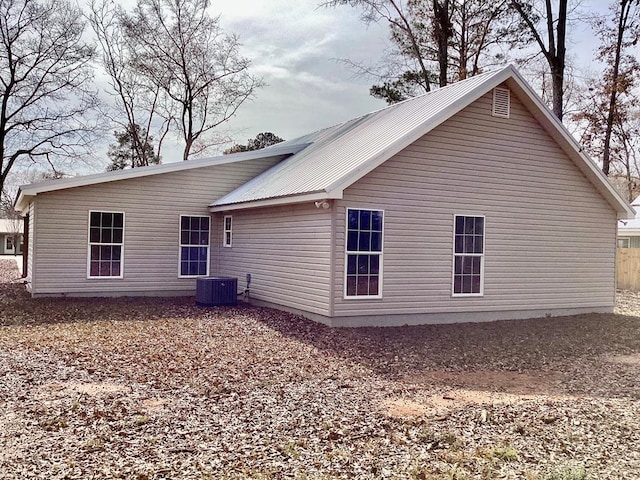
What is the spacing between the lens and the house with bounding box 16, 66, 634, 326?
11102mm

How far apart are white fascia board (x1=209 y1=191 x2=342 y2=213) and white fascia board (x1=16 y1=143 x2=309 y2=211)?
1.48m

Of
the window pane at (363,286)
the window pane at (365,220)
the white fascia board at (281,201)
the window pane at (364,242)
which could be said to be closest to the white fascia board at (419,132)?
the white fascia board at (281,201)

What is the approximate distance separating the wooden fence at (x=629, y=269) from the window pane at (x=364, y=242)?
1491 centimetres

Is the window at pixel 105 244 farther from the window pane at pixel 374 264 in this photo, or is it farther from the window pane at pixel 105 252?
the window pane at pixel 374 264

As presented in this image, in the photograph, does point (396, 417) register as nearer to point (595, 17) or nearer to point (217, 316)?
point (217, 316)

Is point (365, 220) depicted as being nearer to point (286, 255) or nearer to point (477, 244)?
point (286, 255)

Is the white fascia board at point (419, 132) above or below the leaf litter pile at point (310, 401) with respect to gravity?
above

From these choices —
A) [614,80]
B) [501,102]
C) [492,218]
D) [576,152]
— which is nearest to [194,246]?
[492,218]

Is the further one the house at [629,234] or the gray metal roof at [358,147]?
the house at [629,234]

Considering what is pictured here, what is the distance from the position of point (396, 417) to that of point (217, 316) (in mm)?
7135

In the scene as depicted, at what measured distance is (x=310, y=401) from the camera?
6281 millimetres

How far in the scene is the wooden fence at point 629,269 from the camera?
21.7 metres

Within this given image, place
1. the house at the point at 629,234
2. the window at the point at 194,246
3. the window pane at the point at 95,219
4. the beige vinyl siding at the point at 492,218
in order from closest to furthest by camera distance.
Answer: the beige vinyl siding at the point at 492,218
the window pane at the point at 95,219
the window at the point at 194,246
the house at the point at 629,234

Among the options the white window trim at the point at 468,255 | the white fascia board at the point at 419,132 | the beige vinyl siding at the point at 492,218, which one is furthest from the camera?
the white window trim at the point at 468,255
